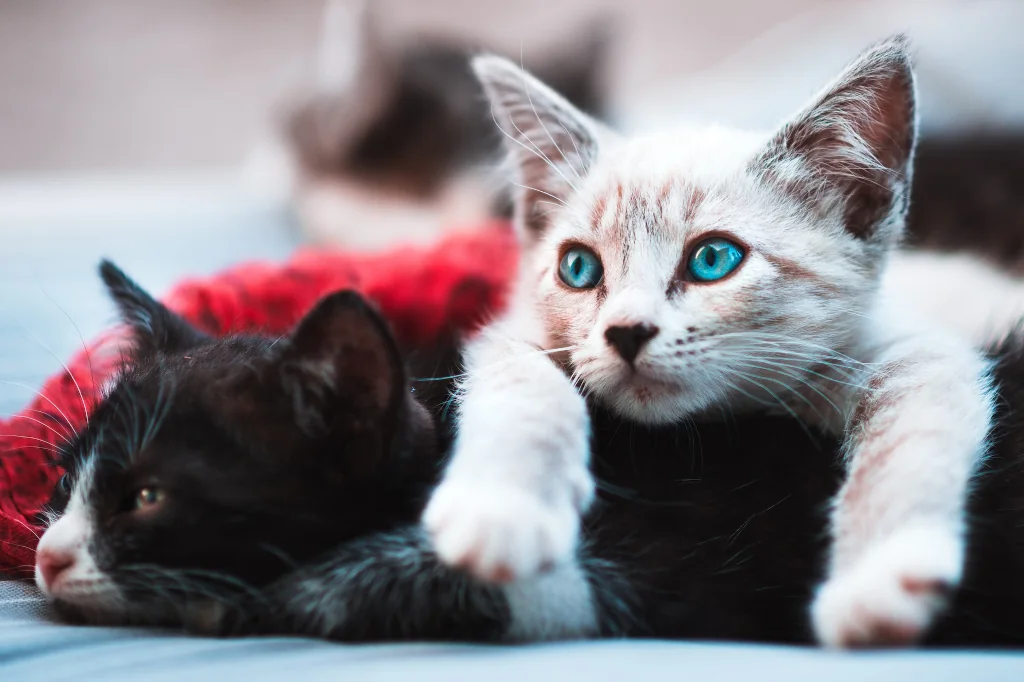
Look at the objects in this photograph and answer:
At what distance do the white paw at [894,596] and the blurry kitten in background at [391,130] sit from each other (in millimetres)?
1747

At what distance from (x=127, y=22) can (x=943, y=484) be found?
9.95ft

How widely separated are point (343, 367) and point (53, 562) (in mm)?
308

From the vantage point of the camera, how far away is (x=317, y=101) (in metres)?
2.53

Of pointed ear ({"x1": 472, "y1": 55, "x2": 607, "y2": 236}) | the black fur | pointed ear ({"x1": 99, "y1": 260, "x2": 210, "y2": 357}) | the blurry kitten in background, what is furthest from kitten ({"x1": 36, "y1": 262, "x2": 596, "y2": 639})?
the blurry kitten in background

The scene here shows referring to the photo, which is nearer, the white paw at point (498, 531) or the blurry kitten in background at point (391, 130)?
the white paw at point (498, 531)

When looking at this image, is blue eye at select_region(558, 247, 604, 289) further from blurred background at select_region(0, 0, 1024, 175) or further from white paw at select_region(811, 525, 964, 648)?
blurred background at select_region(0, 0, 1024, 175)

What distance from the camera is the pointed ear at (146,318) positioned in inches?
35.0

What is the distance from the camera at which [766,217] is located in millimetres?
912

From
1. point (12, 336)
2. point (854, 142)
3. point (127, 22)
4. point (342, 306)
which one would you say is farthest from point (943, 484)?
point (127, 22)

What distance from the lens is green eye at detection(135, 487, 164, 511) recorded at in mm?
699

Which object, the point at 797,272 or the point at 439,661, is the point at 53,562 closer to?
the point at 439,661

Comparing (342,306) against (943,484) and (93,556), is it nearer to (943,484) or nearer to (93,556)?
(93,556)

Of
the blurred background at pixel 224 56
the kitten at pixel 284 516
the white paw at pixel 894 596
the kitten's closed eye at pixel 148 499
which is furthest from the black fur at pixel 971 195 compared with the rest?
the kitten's closed eye at pixel 148 499

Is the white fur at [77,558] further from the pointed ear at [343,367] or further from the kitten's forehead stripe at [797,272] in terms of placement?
the kitten's forehead stripe at [797,272]
